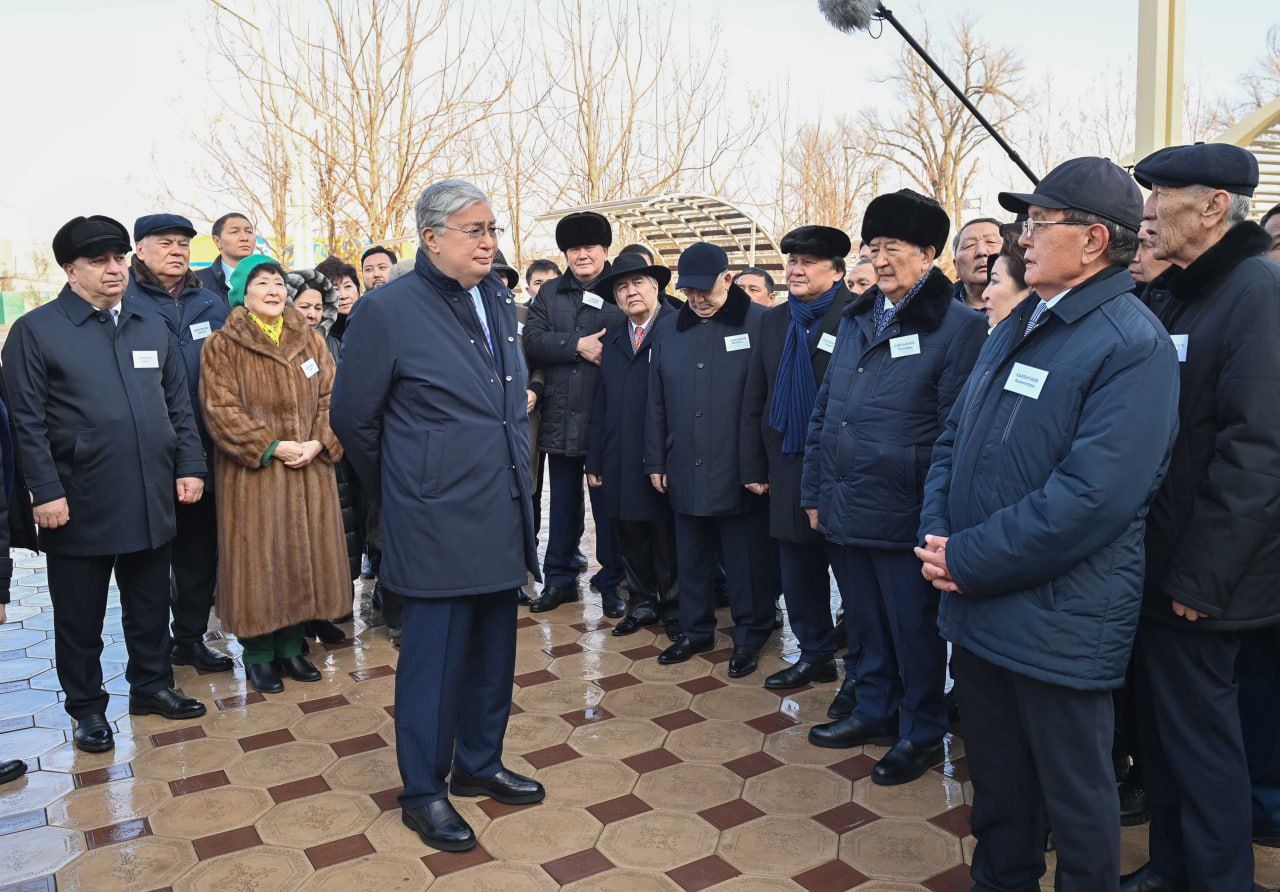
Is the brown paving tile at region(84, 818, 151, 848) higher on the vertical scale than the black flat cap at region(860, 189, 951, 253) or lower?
lower

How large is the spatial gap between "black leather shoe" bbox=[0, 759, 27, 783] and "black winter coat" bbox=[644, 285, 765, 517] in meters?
2.74

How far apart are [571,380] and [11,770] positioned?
309cm

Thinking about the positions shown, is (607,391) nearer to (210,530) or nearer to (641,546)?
(641,546)

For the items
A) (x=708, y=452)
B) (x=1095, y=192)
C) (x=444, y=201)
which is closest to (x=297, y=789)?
(x=444, y=201)

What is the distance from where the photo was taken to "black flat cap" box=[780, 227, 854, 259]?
415cm

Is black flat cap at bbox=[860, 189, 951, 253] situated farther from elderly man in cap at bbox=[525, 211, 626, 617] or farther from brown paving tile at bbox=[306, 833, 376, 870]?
brown paving tile at bbox=[306, 833, 376, 870]

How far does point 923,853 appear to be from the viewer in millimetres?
2982

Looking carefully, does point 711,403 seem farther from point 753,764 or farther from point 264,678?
point 264,678

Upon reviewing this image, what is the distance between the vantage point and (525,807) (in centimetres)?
332

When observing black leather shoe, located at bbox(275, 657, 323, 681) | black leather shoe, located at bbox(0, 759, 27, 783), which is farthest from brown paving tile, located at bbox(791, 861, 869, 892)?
black leather shoe, located at bbox(0, 759, 27, 783)

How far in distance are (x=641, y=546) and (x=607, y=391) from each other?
0.83m

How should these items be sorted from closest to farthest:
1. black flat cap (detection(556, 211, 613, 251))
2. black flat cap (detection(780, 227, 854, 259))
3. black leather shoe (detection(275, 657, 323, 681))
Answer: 1. black flat cap (detection(780, 227, 854, 259))
2. black leather shoe (detection(275, 657, 323, 681))
3. black flat cap (detection(556, 211, 613, 251))

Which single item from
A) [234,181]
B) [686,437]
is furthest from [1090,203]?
[234,181]

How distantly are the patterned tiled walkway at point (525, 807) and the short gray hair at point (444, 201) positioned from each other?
6.14 feet
